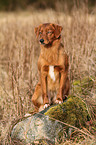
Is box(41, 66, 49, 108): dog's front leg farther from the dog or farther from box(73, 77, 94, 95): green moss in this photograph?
box(73, 77, 94, 95): green moss

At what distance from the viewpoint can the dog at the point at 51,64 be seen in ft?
8.19

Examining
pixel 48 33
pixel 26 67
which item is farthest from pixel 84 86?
pixel 26 67

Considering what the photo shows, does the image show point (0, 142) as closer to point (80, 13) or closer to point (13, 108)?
point (13, 108)

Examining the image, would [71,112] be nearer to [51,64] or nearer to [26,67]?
[51,64]

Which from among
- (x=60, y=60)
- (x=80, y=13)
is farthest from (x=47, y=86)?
(x=80, y=13)

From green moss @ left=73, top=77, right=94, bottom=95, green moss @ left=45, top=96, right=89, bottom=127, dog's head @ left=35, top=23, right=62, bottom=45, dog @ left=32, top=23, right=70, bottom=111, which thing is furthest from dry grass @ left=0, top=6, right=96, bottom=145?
dog's head @ left=35, top=23, right=62, bottom=45

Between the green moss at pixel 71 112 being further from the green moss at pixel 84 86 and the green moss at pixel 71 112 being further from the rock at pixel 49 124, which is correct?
the green moss at pixel 84 86

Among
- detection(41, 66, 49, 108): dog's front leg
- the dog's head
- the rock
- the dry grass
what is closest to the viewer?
the dog's head

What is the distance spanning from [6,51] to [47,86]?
3.23 metres

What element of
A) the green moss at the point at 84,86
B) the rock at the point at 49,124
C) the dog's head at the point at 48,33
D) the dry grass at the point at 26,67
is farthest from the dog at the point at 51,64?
the green moss at the point at 84,86

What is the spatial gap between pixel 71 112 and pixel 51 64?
700 millimetres

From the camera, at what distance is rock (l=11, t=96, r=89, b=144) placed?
2.57 m

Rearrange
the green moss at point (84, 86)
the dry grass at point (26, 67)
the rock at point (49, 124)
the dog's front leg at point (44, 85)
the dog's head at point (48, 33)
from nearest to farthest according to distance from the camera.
A: the dog's head at point (48, 33) → the rock at point (49, 124) → the dog's front leg at point (44, 85) → the dry grass at point (26, 67) → the green moss at point (84, 86)

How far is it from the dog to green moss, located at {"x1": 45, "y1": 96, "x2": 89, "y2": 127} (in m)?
0.10
